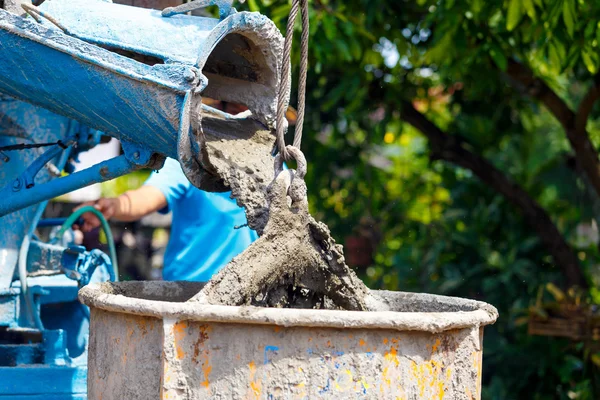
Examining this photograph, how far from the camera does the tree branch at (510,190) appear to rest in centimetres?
570

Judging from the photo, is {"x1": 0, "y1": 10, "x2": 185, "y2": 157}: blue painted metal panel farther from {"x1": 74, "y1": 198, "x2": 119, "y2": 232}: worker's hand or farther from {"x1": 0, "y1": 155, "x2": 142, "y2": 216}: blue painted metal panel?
{"x1": 74, "y1": 198, "x2": 119, "y2": 232}: worker's hand

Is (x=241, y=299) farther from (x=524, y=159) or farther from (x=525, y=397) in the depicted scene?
(x=524, y=159)

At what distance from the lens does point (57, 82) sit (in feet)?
7.25

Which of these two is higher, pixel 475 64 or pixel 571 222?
pixel 475 64

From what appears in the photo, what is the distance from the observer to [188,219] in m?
3.34

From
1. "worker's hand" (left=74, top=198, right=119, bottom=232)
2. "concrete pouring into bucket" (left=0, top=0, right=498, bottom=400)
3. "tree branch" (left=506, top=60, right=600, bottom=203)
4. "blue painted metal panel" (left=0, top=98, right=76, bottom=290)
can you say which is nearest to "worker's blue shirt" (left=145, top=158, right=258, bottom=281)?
"worker's hand" (left=74, top=198, right=119, bottom=232)

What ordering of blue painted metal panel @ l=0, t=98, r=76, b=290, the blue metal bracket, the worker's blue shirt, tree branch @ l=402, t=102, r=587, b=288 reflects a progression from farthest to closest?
tree branch @ l=402, t=102, r=587, b=288
the worker's blue shirt
blue painted metal panel @ l=0, t=98, r=76, b=290
the blue metal bracket

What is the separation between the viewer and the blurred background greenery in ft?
14.5

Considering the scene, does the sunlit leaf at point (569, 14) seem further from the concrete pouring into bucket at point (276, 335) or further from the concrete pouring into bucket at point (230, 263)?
the concrete pouring into bucket at point (276, 335)

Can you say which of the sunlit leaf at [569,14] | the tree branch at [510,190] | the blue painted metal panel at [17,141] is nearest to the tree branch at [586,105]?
the tree branch at [510,190]

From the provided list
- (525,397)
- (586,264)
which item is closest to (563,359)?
(525,397)

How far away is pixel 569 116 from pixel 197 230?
9.40ft

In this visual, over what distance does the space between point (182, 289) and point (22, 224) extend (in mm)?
671

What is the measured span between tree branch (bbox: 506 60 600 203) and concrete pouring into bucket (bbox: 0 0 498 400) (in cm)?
297
